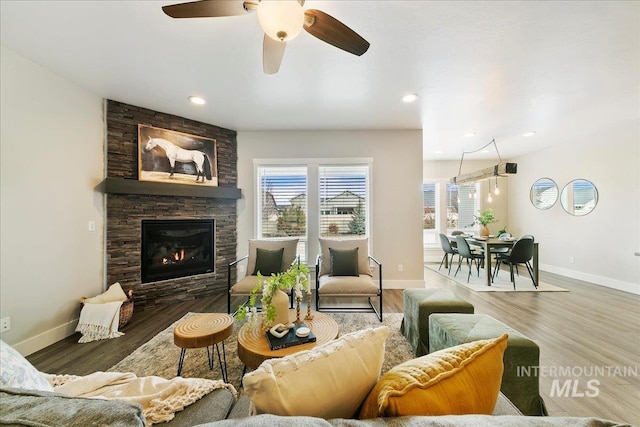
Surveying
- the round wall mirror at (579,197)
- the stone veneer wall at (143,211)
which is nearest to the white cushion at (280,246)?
the stone veneer wall at (143,211)

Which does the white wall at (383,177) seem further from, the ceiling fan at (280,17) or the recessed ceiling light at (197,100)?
the ceiling fan at (280,17)

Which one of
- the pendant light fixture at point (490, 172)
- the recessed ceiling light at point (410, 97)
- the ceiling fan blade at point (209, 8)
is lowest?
the pendant light fixture at point (490, 172)

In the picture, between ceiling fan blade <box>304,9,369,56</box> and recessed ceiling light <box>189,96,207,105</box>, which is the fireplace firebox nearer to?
recessed ceiling light <box>189,96,207,105</box>

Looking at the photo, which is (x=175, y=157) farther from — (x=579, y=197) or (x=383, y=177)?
(x=579, y=197)

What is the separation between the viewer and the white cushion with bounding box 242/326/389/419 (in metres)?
0.67

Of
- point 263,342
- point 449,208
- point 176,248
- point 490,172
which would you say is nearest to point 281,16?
point 263,342

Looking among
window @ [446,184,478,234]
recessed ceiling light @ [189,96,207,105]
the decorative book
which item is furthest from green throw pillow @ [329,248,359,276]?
window @ [446,184,478,234]

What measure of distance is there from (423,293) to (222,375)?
1.97 meters

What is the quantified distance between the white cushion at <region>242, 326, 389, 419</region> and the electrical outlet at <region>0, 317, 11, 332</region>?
118 inches

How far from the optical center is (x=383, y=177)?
4.27 meters

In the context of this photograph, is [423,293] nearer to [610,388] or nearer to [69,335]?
[610,388]

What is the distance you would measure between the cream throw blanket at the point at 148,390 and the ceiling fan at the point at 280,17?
1702 millimetres

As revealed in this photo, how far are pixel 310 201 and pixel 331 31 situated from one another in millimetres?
2999

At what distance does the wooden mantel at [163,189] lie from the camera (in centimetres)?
307
